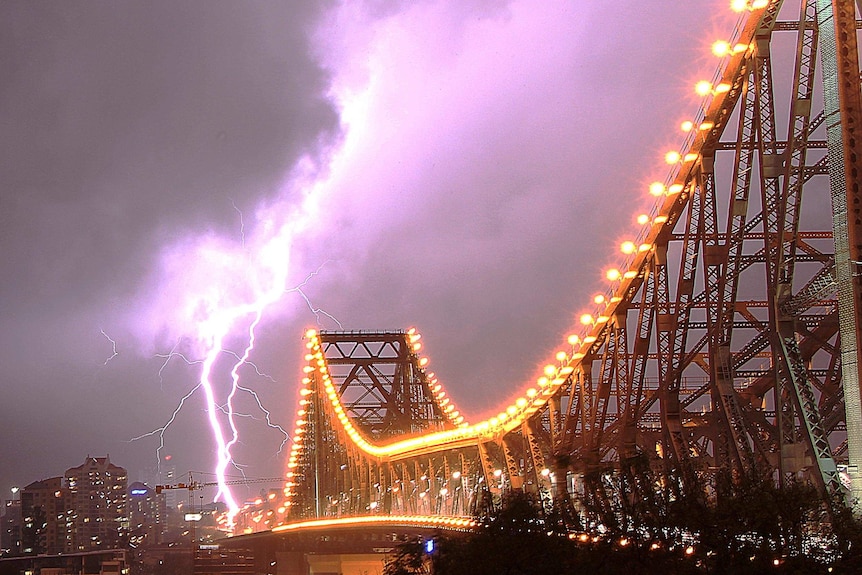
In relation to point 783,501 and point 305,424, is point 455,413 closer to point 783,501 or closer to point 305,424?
point 305,424

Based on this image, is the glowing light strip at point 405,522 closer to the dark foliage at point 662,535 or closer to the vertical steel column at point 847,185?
the dark foliage at point 662,535

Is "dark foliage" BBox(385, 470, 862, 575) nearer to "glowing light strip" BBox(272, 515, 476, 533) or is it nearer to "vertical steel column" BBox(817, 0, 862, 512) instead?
"vertical steel column" BBox(817, 0, 862, 512)

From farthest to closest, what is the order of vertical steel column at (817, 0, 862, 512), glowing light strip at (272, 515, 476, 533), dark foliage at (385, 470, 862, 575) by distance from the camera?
glowing light strip at (272, 515, 476, 533) < vertical steel column at (817, 0, 862, 512) < dark foliage at (385, 470, 862, 575)

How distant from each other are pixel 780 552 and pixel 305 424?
112574mm

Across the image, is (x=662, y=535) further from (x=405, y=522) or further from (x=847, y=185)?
(x=405, y=522)

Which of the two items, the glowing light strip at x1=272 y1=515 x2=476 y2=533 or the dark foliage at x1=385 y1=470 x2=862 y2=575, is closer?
the dark foliage at x1=385 y1=470 x2=862 y2=575

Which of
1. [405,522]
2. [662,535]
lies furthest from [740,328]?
[405,522]

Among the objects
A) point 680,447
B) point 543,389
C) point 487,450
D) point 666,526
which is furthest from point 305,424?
point 666,526

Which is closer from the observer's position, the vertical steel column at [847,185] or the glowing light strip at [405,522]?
the vertical steel column at [847,185]

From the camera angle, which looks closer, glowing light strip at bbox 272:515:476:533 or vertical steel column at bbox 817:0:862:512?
vertical steel column at bbox 817:0:862:512

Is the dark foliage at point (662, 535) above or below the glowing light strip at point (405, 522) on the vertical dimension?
below

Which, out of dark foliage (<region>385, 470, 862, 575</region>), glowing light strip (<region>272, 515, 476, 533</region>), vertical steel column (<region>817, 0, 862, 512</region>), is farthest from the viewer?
glowing light strip (<region>272, 515, 476, 533</region>)

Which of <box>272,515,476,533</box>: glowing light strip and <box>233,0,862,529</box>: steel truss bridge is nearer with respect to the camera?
<box>233,0,862,529</box>: steel truss bridge

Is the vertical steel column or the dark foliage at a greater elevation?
the vertical steel column
